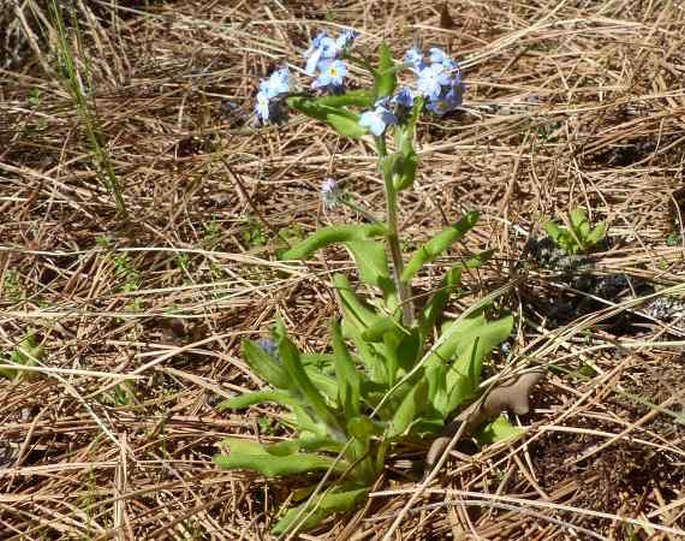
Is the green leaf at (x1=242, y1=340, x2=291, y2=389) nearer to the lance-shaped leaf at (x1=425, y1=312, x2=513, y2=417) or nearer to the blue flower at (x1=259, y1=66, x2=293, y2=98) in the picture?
the lance-shaped leaf at (x1=425, y1=312, x2=513, y2=417)

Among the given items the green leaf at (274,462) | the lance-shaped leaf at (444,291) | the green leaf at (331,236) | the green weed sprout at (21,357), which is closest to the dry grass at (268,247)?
the green weed sprout at (21,357)

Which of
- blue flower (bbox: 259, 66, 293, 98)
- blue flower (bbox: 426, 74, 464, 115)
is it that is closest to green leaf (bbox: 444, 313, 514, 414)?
blue flower (bbox: 426, 74, 464, 115)

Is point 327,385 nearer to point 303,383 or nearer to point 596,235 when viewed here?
point 303,383

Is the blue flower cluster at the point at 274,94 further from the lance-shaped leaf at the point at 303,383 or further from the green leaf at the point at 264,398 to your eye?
the green leaf at the point at 264,398

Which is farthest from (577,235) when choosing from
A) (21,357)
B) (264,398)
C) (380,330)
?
(21,357)

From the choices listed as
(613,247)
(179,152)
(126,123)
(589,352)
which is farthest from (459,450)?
(126,123)

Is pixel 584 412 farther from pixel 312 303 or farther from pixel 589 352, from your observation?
pixel 312 303
